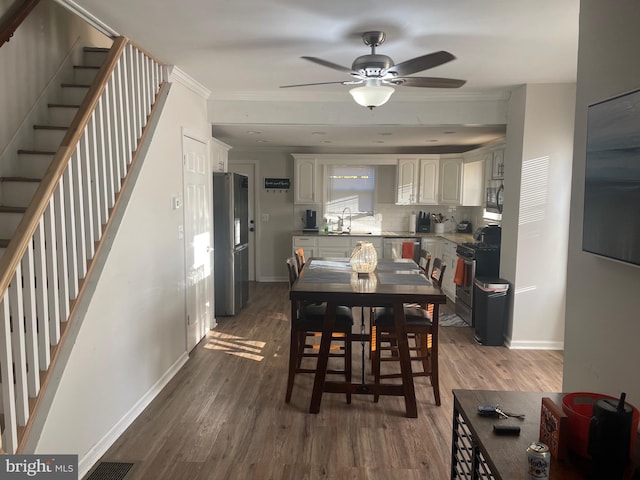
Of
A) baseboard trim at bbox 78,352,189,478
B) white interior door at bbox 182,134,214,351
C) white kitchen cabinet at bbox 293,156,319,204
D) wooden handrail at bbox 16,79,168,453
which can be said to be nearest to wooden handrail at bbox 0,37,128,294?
wooden handrail at bbox 16,79,168,453

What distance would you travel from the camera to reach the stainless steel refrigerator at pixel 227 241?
5320mm

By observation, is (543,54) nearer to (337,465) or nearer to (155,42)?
(155,42)

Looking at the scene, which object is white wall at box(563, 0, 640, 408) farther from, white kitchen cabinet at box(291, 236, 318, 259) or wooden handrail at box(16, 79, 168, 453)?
white kitchen cabinet at box(291, 236, 318, 259)

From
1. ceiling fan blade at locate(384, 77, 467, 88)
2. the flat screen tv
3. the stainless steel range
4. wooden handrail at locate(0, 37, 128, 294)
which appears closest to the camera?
the flat screen tv

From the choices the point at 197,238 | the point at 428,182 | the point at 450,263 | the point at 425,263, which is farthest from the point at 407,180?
the point at 197,238

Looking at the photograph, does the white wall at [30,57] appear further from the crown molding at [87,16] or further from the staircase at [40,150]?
the crown molding at [87,16]

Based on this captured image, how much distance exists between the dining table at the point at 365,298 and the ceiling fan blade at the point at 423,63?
1.40m

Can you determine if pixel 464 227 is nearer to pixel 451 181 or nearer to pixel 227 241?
pixel 451 181

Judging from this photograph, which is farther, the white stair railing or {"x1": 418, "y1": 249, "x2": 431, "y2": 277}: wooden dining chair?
{"x1": 418, "y1": 249, "x2": 431, "y2": 277}: wooden dining chair

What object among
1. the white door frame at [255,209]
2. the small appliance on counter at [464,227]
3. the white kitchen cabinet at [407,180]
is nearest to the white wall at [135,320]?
the white door frame at [255,209]

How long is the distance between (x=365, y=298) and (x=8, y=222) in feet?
7.31

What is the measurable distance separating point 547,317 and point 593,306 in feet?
8.45

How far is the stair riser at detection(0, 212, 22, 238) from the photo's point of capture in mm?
2631

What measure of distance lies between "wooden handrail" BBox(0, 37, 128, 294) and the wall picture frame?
13.9ft
